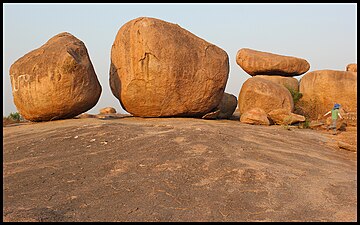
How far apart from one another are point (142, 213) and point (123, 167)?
1442 millimetres

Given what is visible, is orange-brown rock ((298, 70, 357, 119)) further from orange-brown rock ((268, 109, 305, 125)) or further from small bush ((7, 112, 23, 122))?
small bush ((7, 112, 23, 122))

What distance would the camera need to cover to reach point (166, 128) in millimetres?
7141

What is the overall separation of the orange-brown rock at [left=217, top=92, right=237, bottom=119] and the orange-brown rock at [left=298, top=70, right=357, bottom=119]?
453 cm

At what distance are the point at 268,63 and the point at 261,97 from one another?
558 cm

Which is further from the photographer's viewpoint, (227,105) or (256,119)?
(227,105)

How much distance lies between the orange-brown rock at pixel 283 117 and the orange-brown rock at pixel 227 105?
5.25 ft

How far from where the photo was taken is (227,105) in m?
12.4

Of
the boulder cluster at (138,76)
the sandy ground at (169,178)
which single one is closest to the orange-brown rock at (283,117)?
the boulder cluster at (138,76)

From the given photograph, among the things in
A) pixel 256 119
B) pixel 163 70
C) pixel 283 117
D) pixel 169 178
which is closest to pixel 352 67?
pixel 283 117

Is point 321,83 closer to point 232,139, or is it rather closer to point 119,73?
point 119,73

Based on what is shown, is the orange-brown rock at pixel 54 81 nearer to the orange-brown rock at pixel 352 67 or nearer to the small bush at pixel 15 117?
the small bush at pixel 15 117

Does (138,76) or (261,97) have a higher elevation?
(138,76)

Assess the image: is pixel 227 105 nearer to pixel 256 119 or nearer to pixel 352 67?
pixel 256 119

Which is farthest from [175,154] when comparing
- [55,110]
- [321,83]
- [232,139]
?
[321,83]
